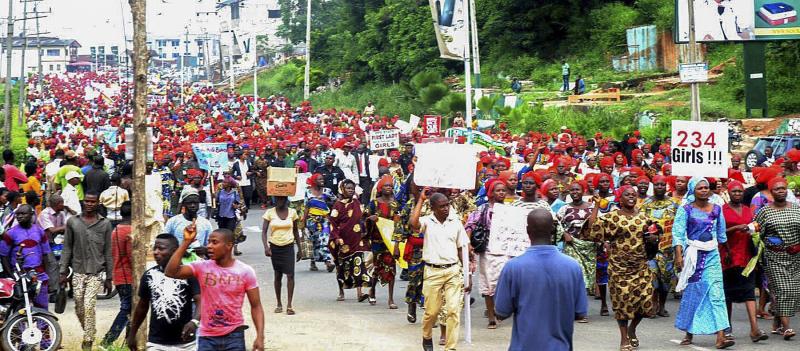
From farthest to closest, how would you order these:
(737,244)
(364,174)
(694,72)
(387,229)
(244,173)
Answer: (364,174) → (244,173) → (694,72) → (387,229) → (737,244)

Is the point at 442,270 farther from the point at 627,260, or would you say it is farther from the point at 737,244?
the point at 737,244

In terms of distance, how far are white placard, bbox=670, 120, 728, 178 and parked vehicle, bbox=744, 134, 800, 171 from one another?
13.6 meters

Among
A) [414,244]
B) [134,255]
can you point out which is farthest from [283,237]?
[134,255]

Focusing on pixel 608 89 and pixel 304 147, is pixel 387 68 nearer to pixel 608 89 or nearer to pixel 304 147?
pixel 608 89

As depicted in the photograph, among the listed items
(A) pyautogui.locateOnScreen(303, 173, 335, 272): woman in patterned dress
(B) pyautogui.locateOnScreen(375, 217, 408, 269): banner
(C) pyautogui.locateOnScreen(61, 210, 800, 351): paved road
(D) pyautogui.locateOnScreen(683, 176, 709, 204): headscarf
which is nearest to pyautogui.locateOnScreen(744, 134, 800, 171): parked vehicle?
(A) pyautogui.locateOnScreen(303, 173, 335, 272): woman in patterned dress

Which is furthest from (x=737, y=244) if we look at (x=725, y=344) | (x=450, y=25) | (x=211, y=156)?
(x=211, y=156)

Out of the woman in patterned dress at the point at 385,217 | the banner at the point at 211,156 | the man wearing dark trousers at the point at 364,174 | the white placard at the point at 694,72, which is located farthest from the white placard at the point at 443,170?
the man wearing dark trousers at the point at 364,174

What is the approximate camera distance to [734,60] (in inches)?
1747

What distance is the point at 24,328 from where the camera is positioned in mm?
11484

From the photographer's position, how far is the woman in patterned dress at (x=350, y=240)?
15422 mm

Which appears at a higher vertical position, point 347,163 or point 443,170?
point 347,163

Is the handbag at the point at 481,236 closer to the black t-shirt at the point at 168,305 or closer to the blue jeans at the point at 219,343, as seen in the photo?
the black t-shirt at the point at 168,305

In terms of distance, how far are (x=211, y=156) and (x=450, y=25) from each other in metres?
5.08

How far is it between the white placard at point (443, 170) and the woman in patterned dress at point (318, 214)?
436 centimetres
